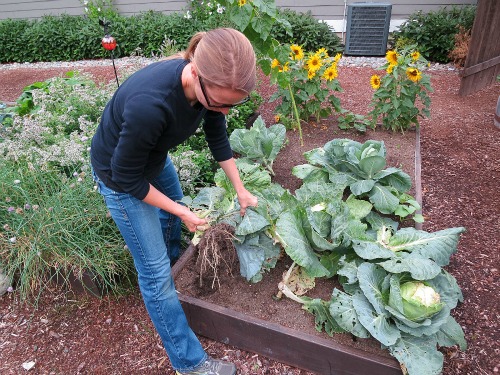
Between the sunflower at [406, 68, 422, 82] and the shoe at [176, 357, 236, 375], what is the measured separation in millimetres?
2842

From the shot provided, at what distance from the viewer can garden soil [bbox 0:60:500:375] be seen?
2148 mm

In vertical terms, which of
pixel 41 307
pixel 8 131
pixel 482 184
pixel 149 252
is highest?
pixel 149 252

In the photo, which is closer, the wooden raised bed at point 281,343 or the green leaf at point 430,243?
the wooden raised bed at point 281,343

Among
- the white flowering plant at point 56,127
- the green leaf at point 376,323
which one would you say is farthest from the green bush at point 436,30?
the green leaf at point 376,323

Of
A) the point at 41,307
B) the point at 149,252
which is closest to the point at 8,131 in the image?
the point at 41,307

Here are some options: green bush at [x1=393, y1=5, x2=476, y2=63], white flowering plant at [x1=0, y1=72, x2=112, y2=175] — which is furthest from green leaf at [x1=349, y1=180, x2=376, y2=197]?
green bush at [x1=393, y1=5, x2=476, y2=63]

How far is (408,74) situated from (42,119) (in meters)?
3.42

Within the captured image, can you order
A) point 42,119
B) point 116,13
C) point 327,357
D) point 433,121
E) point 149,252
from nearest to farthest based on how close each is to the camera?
point 149,252 → point 327,357 → point 42,119 → point 433,121 → point 116,13

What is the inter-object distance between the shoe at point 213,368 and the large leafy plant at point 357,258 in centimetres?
47

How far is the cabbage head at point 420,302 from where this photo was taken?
179 cm

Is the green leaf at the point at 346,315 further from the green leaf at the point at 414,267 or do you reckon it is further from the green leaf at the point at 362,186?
the green leaf at the point at 362,186

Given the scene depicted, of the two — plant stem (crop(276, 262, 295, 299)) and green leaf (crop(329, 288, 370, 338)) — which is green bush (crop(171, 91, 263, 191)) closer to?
plant stem (crop(276, 262, 295, 299))

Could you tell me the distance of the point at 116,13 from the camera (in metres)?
9.02

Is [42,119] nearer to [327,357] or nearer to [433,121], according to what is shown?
[327,357]
